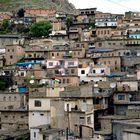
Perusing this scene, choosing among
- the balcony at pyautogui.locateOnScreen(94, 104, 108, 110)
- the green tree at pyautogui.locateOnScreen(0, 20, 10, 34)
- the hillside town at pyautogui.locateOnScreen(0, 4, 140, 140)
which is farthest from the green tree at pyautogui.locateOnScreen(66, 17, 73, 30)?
the balcony at pyautogui.locateOnScreen(94, 104, 108, 110)

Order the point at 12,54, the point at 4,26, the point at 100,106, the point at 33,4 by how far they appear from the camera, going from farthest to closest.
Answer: the point at 33,4 < the point at 4,26 < the point at 12,54 < the point at 100,106

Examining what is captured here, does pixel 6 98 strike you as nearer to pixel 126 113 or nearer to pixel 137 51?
pixel 126 113

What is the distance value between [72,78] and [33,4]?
40699 millimetres

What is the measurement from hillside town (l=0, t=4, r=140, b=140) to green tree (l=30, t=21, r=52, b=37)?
130mm

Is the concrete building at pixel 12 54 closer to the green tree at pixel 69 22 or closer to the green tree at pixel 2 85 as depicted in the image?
the green tree at pixel 2 85

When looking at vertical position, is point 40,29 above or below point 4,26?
below

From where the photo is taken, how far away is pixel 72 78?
3672 centimetres

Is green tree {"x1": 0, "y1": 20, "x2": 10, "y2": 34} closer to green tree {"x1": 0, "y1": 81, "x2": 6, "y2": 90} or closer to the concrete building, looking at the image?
the concrete building

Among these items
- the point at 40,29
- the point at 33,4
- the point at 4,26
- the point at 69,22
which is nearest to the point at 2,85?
the point at 40,29

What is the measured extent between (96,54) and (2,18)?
23684 mm

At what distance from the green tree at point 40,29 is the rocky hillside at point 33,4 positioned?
19.0 metres

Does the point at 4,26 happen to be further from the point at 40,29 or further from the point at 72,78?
the point at 72,78

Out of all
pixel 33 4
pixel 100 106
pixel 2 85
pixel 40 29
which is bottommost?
pixel 100 106

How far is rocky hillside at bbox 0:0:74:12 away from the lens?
248 feet
